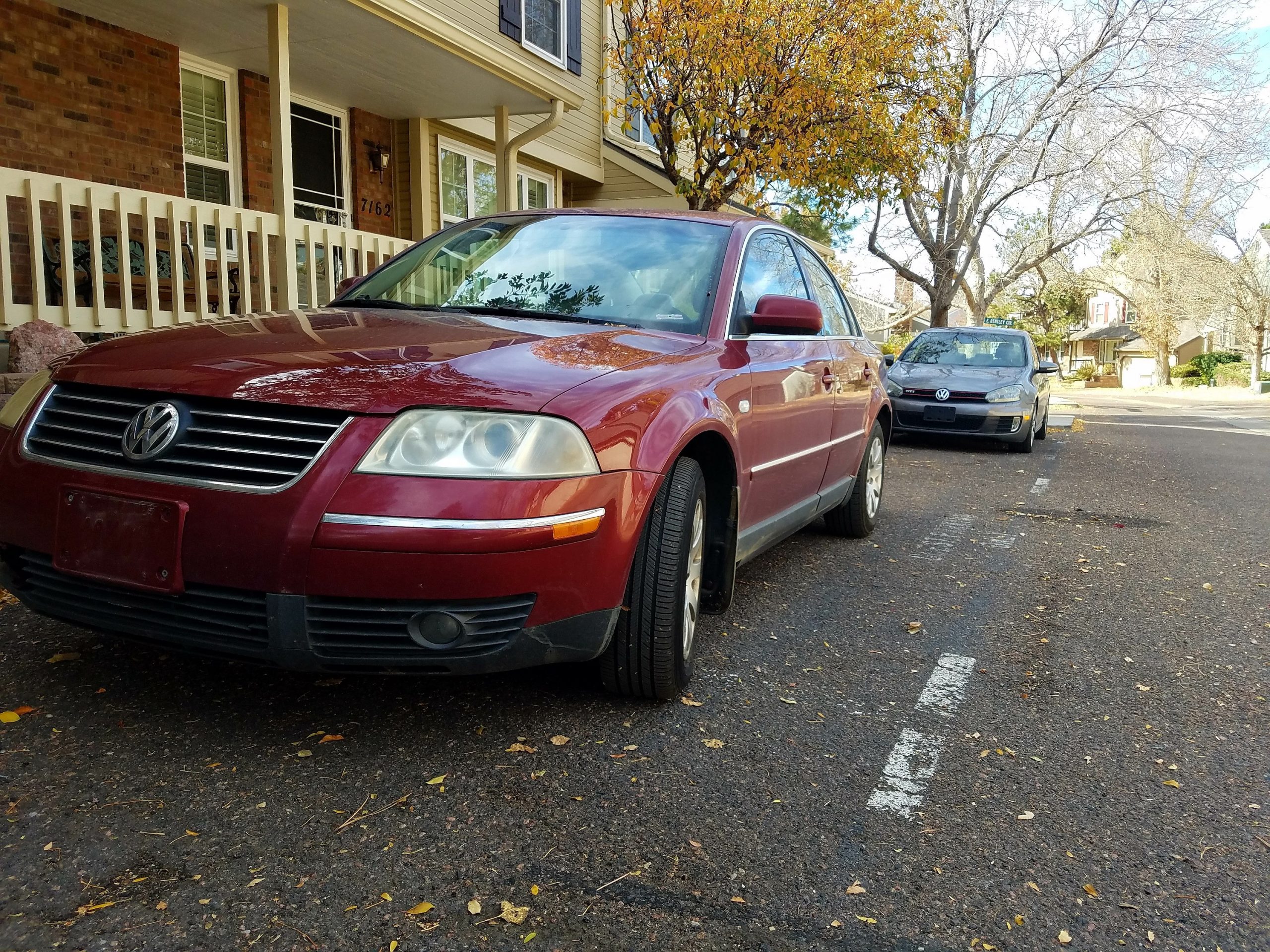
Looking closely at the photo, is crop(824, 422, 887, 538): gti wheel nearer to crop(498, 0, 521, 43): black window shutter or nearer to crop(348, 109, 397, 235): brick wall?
crop(348, 109, 397, 235): brick wall

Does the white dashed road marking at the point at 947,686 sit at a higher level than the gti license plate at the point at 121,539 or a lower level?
lower

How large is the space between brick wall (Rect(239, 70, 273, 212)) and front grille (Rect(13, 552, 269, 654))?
27.6 feet

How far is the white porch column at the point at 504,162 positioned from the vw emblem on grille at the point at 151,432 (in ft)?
30.2

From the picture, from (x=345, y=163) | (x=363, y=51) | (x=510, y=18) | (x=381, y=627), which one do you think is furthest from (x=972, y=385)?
(x=381, y=627)

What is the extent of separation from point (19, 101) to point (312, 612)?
766 centimetres

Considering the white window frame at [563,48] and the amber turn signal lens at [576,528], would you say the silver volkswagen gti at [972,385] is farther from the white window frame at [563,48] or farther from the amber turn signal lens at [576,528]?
the amber turn signal lens at [576,528]

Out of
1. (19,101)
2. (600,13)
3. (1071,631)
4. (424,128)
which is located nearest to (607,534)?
(1071,631)

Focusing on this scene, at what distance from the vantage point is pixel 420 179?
12.5 meters

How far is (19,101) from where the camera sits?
8.16 meters

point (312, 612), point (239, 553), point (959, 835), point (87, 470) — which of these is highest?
point (87, 470)

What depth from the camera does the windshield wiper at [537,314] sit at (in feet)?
12.2

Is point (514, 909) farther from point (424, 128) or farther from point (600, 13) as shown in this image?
point (600, 13)

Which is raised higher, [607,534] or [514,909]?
[607,534]

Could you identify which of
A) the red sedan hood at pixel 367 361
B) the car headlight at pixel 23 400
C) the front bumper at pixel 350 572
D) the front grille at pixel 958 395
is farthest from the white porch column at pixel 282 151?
the front grille at pixel 958 395
